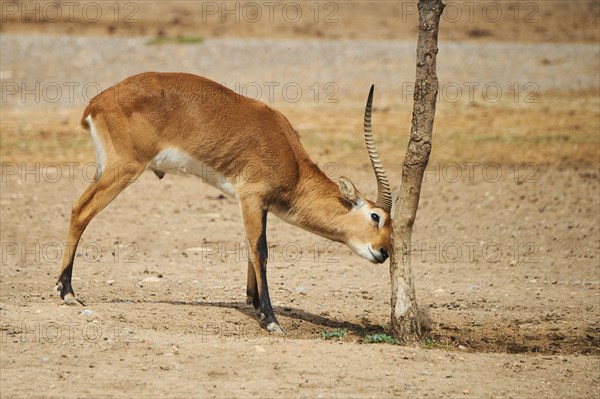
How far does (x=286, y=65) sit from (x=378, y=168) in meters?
15.5

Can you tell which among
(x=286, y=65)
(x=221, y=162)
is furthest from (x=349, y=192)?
(x=286, y=65)

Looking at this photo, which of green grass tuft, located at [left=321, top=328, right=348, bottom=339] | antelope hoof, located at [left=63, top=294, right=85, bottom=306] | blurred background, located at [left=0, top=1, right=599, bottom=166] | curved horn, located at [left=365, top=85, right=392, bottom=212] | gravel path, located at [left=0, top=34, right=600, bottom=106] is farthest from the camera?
gravel path, located at [left=0, top=34, right=600, bottom=106]

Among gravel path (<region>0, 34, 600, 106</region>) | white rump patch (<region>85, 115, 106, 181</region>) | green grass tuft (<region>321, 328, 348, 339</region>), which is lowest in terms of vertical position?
green grass tuft (<region>321, 328, 348, 339</region>)

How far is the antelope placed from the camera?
962 cm

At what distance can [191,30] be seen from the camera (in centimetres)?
2814

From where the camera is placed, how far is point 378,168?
363 inches

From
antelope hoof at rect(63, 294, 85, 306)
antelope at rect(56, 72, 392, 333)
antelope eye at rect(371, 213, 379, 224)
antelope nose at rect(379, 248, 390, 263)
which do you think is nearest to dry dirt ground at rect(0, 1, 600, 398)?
antelope hoof at rect(63, 294, 85, 306)

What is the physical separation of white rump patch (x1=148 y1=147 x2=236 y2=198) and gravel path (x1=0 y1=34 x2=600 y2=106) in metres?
11.9

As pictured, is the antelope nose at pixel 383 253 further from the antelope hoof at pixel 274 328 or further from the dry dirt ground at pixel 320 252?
the antelope hoof at pixel 274 328

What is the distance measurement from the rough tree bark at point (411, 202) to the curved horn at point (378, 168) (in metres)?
0.21

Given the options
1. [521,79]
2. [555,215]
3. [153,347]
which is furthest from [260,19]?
[153,347]

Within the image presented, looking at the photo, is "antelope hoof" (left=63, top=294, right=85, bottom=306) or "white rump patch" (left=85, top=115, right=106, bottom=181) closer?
"antelope hoof" (left=63, top=294, right=85, bottom=306)

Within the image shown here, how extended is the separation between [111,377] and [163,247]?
4.94 meters

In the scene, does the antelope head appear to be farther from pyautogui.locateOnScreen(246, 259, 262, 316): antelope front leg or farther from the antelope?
pyautogui.locateOnScreen(246, 259, 262, 316): antelope front leg
